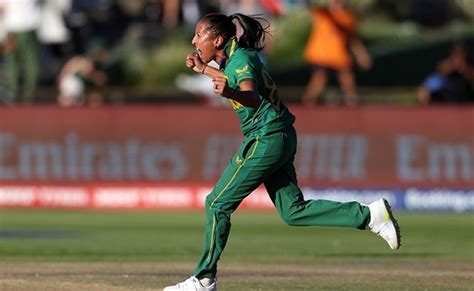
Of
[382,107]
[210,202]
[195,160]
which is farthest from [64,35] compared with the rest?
[210,202]

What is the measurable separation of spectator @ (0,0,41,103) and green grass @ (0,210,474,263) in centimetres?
246

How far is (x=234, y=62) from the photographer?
30.8 ft

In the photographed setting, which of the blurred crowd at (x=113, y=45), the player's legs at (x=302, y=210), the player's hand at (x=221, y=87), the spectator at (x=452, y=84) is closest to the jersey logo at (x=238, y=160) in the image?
the player's legs at (x=302, y=210)

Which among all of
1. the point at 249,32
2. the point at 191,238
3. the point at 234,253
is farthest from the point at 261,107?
the point at 191,238

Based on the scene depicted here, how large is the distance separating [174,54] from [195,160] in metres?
3.14

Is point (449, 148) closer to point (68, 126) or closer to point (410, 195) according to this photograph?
point (410, 195)

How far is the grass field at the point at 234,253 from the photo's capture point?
11406 millimetres

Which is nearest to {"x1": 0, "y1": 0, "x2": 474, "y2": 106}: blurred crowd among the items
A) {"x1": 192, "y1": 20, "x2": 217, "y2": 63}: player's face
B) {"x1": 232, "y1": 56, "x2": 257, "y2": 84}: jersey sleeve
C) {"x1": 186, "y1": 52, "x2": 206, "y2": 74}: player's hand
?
{"x1": 192, "y1": 20, "x2": 217, "y2": 63}: player's face

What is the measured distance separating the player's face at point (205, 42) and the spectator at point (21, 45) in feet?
48.3

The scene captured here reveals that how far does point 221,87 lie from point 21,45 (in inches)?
617

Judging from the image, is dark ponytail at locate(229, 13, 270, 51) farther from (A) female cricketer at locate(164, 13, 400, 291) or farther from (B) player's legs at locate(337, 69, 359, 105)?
(B) player's legs at locate(337, 69, 359, 105)

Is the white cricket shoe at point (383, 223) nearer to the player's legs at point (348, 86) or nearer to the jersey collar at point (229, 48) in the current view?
the jersey collar at point (229, 48)

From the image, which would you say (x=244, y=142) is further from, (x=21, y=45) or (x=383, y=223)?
(x=21, y=45)

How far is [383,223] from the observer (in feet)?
32.6
